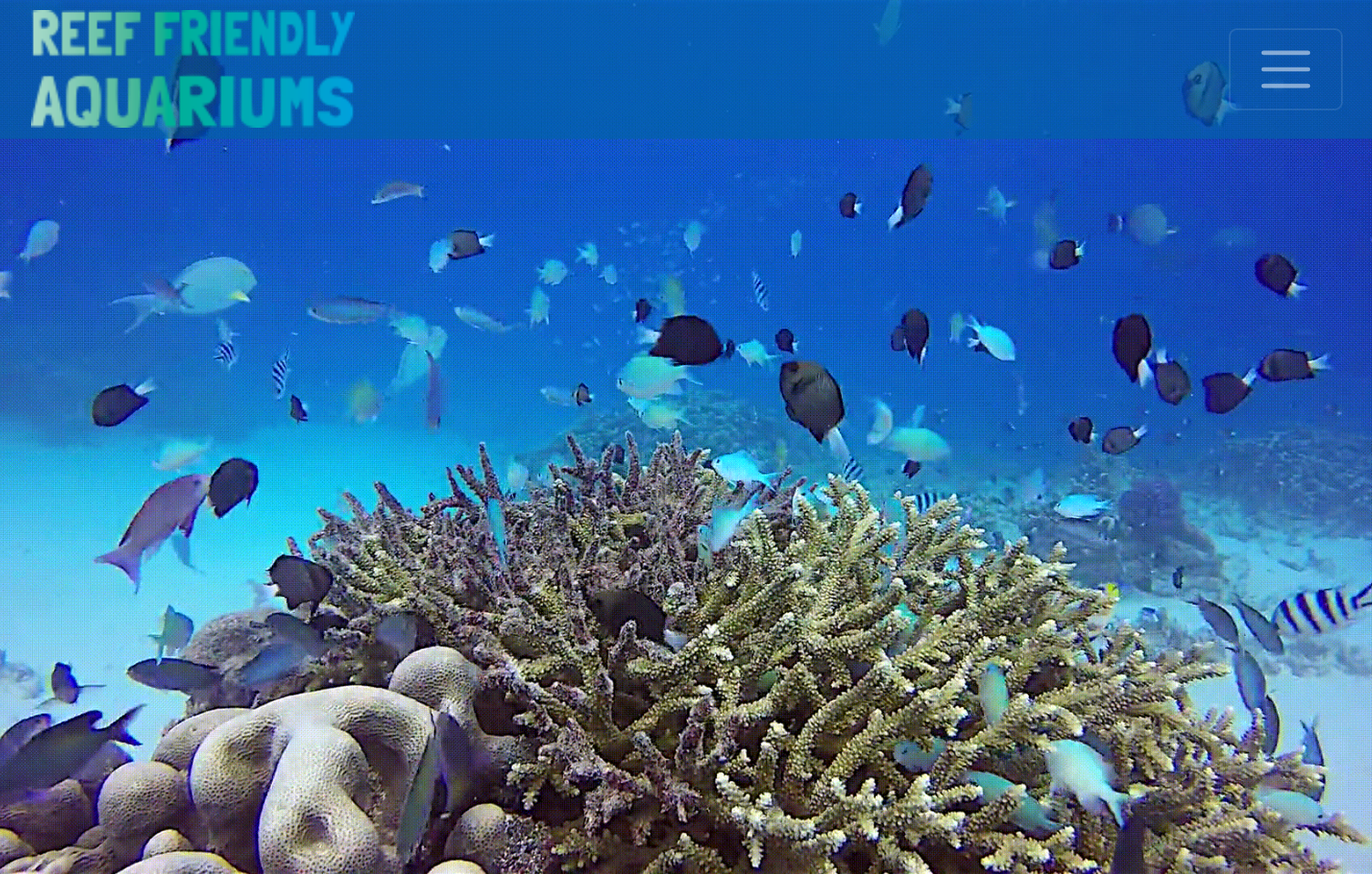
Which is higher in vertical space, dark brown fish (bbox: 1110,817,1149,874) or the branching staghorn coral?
the branching staghorn coral

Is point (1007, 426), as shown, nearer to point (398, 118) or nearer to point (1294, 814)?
point (1294, 814)

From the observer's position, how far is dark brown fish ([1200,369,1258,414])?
5586mm

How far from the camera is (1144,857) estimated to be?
2.60m

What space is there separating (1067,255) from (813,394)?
13.6 feet

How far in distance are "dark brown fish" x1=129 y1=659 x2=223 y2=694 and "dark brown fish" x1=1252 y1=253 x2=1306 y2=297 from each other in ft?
22.5

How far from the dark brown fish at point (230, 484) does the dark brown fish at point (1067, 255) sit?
5871mm

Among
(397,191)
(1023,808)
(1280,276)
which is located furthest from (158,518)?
(1280,276)

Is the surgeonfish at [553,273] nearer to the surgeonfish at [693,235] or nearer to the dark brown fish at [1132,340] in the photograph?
the surgeonfish at [693,235]

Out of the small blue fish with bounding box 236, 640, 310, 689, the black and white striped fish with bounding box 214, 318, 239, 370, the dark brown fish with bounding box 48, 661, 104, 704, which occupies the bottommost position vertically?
the small blue fish with bounding box 236, 640, 310, 689

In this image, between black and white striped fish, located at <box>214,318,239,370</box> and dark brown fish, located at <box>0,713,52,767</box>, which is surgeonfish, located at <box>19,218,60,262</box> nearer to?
black and white striped fish, located at <box>214,318,239,370</box>

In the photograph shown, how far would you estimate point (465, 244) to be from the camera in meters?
7.26

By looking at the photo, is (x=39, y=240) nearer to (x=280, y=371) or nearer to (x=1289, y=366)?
(x=280, y=371)

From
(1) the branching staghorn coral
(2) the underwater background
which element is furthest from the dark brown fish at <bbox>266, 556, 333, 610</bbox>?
(2) the underwater background

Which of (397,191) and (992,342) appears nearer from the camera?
(992,342)
